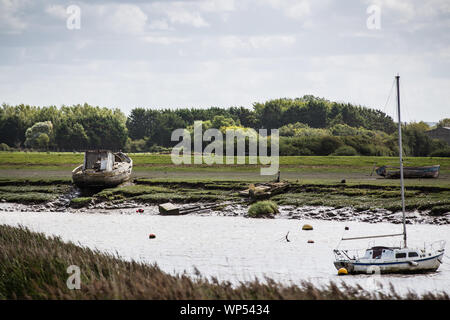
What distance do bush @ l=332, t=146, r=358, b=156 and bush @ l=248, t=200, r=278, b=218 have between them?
4210cm

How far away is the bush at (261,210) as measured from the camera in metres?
39.1

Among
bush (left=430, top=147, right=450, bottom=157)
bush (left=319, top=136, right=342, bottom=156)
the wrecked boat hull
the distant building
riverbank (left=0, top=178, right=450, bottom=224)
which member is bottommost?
riverbank (left=0, top=178, right=450, bottom=224)

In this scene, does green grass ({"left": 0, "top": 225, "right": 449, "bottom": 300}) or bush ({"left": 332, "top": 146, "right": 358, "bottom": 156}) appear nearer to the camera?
green grass ({"left": 0, "top": 225, "right": 449, "bottom": 300})

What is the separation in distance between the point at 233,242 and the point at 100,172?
76.3 feet

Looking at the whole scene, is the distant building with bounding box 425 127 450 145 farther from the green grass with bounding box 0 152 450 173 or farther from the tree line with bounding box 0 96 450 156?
the green grass with bounding box 0 152 450 173

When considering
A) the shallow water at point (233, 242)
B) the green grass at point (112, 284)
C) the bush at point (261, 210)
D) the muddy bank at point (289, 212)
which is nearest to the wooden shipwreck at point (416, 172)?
the muddy bank at point (289, 212)

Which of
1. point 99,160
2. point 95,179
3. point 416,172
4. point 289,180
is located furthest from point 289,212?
point 99,160

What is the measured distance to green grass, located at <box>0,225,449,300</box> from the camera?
42.5 ft

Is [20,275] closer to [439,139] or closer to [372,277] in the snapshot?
[372,277]

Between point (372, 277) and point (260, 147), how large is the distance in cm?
6263

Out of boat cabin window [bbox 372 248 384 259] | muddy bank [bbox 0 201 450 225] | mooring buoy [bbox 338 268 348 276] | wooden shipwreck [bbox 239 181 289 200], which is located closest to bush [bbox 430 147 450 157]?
wooden shipwreck [bbox 239 181 289 200]

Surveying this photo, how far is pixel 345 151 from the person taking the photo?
262ft

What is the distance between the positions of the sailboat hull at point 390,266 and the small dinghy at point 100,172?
1230 inches

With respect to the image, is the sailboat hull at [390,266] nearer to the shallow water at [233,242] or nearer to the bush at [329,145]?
the shallow water at [233,242]
